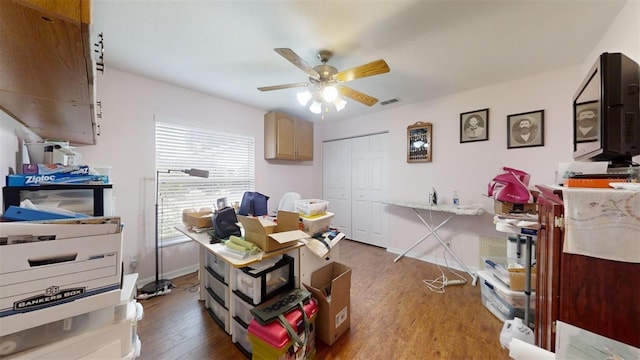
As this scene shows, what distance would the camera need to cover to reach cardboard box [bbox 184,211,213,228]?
220 cm

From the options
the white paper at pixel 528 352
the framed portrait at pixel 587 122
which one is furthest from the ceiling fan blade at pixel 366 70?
the white paper at pixel 528 352

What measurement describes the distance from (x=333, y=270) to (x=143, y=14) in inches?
99.0

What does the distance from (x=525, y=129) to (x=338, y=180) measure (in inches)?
117

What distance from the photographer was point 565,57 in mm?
2139

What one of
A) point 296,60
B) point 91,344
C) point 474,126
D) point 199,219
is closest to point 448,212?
point 474,126

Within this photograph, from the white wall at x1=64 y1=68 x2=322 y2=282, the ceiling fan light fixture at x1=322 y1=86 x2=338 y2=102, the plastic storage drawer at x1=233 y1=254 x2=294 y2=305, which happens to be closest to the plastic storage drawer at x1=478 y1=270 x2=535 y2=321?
the plastic storage drawer at x1=233 y1=254 x2=294 y2=305

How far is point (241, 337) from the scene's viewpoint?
1.68m

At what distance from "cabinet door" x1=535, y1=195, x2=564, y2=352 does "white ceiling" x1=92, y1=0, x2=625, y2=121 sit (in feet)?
4.56

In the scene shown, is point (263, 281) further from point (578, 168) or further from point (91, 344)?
point (578, 168)

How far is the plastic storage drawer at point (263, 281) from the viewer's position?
152 cm

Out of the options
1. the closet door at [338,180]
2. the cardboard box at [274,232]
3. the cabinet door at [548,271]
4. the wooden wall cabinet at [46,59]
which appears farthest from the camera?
the closet door at [338,180]

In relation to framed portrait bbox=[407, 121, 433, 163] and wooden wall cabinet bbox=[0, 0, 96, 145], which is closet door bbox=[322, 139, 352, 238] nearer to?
framed portrait bbox=[407, 121, 433, 163]

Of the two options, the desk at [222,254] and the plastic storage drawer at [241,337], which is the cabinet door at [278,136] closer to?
the desk at [222,254]

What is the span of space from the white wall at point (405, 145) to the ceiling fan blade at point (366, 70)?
1.63 metres
